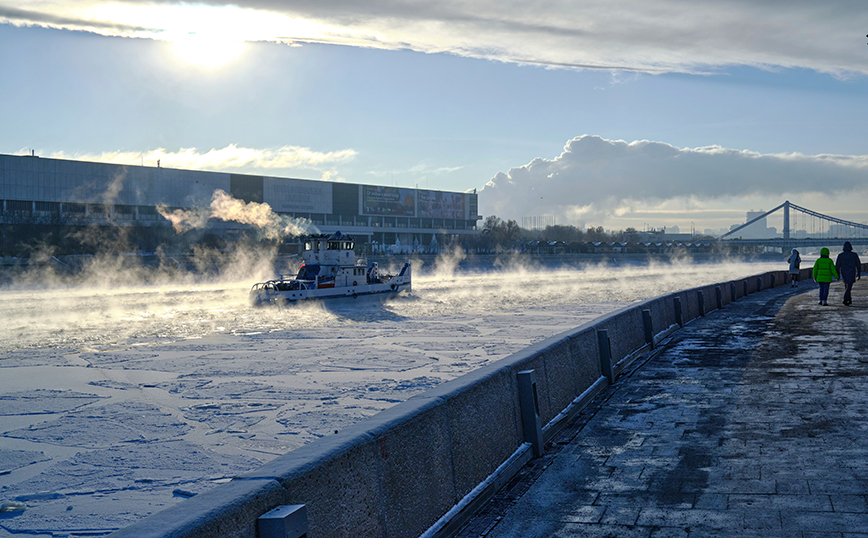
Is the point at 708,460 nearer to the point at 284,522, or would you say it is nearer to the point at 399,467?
the point at 399,467

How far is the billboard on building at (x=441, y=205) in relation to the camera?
145387 mm

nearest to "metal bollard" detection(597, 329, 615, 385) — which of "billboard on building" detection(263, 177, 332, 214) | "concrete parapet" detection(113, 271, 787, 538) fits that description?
"concrete parapet" detection(113, 271, 787, 538)

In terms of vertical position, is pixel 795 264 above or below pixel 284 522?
above

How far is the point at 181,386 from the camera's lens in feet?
50.6

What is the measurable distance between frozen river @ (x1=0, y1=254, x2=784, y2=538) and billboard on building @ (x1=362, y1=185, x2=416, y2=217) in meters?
98.9

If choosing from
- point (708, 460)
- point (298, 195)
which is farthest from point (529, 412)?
point (298, 195)

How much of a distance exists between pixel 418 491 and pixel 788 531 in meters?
2.89

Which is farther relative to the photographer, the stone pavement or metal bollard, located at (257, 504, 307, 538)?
the stone pavement

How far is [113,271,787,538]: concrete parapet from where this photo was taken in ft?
12.1

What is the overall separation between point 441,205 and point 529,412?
14208cm

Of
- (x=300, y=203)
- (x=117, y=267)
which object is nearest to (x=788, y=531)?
(x=117, y=267)

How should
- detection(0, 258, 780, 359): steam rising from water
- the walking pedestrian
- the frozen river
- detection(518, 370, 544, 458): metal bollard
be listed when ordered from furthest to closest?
the walking pedestrian, detection(0, 258, 780, 359): steam rising from water, the frozen river, detection(518, 370, 544, 458): metal bollard

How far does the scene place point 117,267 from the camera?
68.5 m

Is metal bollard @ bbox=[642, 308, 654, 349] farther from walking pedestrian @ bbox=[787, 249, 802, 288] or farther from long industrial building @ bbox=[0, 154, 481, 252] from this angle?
long industrial building @ bbox=[0, 154, 481, 252]
